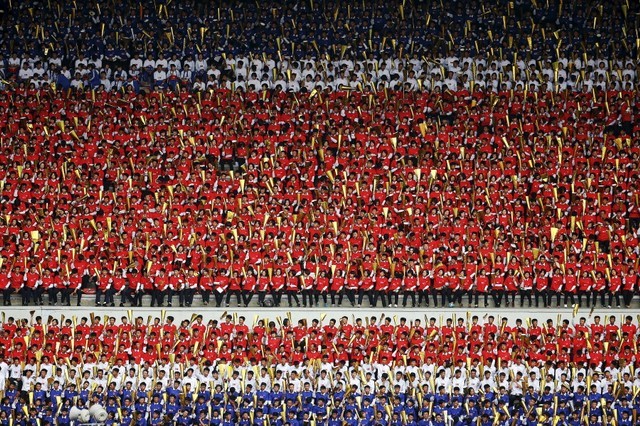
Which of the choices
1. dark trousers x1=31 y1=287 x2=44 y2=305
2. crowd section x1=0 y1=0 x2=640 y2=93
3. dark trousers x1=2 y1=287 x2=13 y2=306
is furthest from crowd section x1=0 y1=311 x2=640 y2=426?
crowd section x1=0 y1=0 x2=640 y2=93

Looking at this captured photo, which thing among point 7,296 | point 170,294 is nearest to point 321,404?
point 170,294

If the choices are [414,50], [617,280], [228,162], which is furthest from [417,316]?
[414,50]

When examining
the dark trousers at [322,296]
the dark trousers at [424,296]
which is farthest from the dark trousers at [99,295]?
the dark trousers at [424,296]

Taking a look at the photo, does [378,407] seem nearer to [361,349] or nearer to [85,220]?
[361,349]

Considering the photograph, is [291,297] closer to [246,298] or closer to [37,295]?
[246,298]

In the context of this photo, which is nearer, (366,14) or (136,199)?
(136,199)
